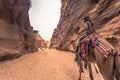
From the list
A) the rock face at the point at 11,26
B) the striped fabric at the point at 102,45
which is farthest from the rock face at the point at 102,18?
the striped fabric at the point at 102,45

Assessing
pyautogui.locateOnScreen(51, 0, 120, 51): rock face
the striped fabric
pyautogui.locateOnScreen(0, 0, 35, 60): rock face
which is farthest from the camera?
pyautogui.locateOnScreen(51, 0, 120, 51): rock face

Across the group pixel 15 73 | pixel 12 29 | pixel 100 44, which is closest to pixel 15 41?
pixel 12 29

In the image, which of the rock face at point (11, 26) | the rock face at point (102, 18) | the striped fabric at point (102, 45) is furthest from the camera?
the rock face at point (102, 18)

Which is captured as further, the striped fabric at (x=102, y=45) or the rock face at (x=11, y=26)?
the rock face at (x=11, y=26)

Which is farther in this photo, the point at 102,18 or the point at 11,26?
the point at 102,18

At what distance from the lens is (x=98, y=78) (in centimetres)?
1286

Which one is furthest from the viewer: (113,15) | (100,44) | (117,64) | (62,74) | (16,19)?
(16,19)

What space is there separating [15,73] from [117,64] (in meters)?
8.09

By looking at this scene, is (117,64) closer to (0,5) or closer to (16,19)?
(0,5)

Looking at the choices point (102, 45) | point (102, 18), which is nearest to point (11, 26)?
point (102, 18)

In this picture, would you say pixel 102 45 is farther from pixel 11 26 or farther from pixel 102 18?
pixel 102 18

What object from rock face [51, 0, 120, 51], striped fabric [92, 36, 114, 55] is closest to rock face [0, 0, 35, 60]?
rock face [51, 0, 120, 51]

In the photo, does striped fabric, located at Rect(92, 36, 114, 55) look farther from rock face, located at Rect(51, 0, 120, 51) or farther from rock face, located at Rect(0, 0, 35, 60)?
rock face, located at Rect(51, 0, 120, 51)

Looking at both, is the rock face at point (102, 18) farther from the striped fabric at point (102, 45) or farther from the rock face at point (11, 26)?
the striped fabric at point (102, 45)
